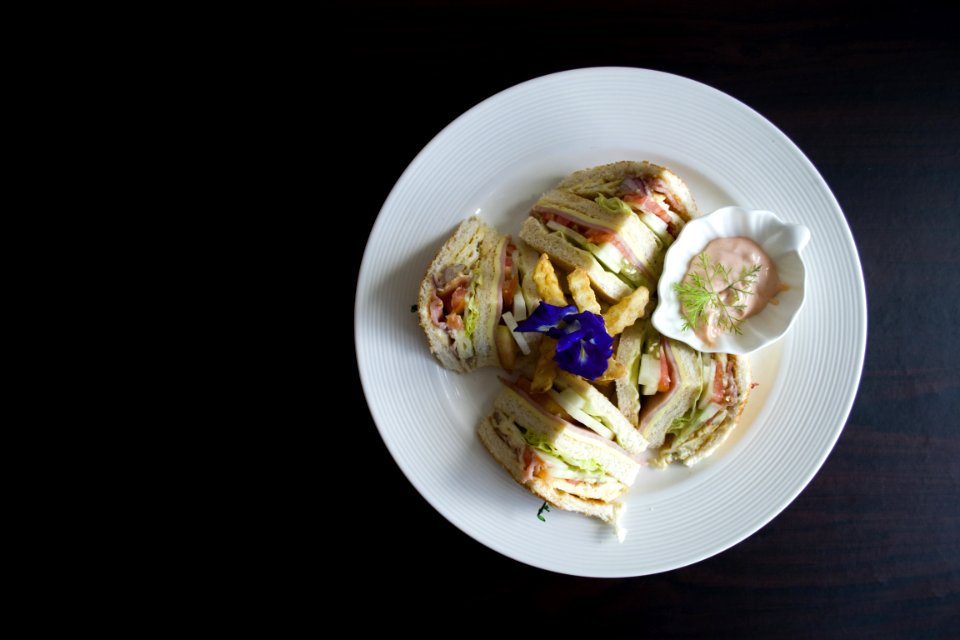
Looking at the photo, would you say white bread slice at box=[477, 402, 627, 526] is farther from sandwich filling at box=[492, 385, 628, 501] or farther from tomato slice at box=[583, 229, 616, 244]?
tomato slice at box=[583, 229, 616, 244]

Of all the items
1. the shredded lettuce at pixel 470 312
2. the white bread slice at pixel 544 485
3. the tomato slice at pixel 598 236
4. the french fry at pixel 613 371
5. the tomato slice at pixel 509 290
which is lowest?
the white bread slice at pixel 544 485

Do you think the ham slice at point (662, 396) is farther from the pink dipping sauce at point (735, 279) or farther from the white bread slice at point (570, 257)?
the white bread slice at point (570, 257)

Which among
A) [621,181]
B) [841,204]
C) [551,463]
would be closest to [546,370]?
[551,463]

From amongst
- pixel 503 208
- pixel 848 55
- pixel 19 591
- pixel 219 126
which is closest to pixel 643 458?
pixel 503 208

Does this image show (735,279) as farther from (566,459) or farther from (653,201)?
(566,459)

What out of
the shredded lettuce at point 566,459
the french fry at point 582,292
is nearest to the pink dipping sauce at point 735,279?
the french fry at point 582,292

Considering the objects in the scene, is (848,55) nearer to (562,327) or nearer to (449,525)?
(562,327)
